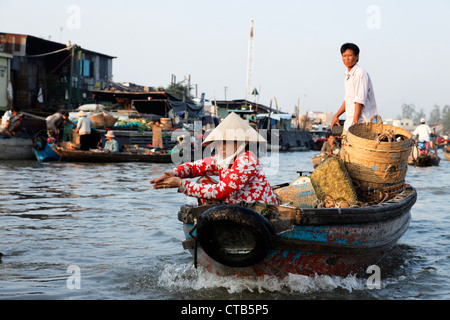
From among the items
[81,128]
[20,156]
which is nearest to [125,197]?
[81,128]

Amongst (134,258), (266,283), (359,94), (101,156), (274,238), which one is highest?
(359,94)

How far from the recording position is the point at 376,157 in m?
5.11

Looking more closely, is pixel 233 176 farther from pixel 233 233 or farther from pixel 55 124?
pixel 55 124

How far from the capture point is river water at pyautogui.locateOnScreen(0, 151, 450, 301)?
421cm

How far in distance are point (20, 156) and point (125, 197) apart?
368 inches

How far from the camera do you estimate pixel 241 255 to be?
3.94 meters

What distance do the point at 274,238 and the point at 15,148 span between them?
15.1 metres

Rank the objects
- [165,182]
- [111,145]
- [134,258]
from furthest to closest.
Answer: [111,145] < [134,258] < [165,182]

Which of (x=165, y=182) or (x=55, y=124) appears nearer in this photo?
(x=165, y=182)

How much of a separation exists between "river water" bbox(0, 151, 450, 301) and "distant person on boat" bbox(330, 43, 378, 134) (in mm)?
1600

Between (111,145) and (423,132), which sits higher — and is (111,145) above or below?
below

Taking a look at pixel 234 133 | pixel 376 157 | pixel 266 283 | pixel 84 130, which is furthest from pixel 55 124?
pixel 266 283

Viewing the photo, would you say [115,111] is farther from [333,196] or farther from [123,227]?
[333,196]

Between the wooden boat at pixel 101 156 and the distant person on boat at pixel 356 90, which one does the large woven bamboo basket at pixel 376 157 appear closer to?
the distant person on boat at pixel 356 90
